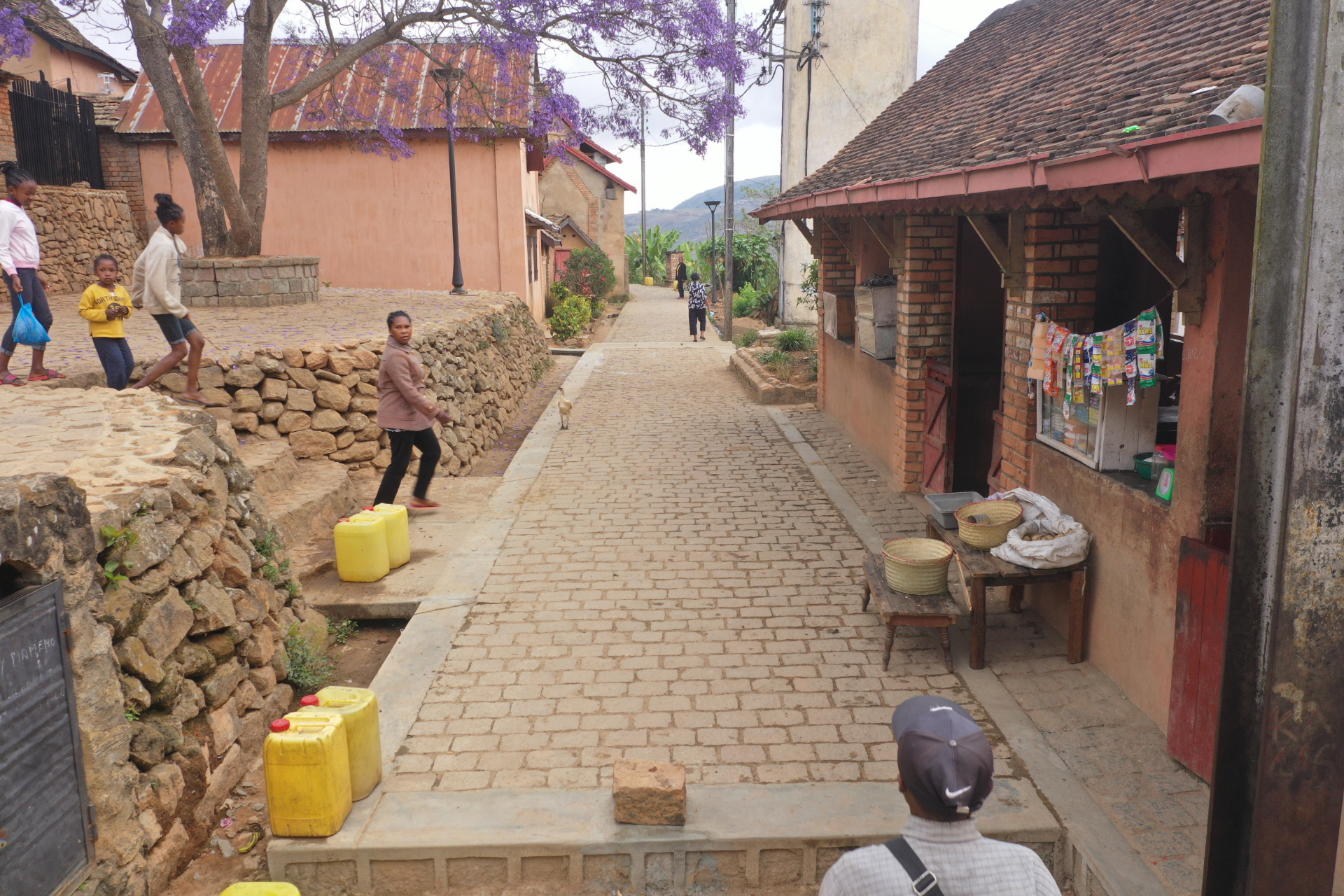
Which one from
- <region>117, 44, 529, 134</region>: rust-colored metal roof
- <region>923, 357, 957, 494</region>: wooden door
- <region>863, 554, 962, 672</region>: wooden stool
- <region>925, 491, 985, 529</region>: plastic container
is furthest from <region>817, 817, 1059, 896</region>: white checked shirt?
<region>117, 44, 529, 134</region>: rust-colored metal roof

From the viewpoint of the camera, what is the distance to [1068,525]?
17.5ft

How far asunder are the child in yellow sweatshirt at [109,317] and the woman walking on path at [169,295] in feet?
0.51

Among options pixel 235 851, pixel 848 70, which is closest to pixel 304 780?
pixel 235 851

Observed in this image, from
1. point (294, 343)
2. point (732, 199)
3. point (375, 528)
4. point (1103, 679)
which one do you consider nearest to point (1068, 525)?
point (1103, 679)

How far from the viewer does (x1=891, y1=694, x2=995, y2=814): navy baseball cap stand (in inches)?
80.3

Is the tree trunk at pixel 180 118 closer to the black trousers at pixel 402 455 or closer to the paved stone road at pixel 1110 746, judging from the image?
the black trousers at pixel 402 455

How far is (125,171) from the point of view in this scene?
20.3 metres

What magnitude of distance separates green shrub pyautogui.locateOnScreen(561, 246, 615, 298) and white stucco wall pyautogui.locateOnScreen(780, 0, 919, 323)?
11731 millimetres

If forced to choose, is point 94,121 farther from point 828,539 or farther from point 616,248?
point 616,248

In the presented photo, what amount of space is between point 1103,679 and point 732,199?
20.7 meters

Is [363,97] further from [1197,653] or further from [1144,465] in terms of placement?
[1197,653]

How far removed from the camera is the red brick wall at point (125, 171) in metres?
20.1

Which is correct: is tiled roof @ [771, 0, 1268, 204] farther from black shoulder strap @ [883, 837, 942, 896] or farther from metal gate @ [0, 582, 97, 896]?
metal gate @ [0, 582, 97, 896]

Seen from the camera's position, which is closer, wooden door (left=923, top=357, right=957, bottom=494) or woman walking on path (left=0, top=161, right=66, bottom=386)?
woman walking on path (left=0, top=161, right=66, bottom=386)
